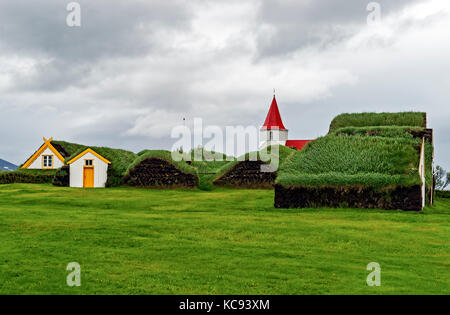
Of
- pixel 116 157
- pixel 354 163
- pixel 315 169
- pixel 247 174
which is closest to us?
pixel 354 163

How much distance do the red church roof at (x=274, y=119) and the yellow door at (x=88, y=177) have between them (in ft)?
232

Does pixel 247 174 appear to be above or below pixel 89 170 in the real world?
below

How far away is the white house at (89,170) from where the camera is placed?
45688 mm

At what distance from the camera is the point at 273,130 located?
11112 cm

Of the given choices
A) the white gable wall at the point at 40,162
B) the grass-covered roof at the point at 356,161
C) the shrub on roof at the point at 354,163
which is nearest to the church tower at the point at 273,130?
the white gable wall at the point at 40,162

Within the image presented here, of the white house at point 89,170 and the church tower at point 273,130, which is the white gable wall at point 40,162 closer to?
the white house at point 89,170

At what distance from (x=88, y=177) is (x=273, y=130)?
2769 inches

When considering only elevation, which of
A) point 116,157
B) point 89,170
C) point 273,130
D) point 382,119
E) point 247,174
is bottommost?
point 247,174

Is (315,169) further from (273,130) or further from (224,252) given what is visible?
(273,130)

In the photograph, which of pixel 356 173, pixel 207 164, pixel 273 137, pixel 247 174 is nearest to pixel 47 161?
pixel 207 164

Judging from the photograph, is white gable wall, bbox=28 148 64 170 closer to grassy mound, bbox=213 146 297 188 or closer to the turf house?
the turf house

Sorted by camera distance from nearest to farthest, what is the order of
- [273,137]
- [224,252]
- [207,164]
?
[224,252] → [207,164] → [273,137]

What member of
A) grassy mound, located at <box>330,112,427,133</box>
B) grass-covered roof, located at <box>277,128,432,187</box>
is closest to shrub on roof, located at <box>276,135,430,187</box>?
grass-covered roof, located at <box>277,128,432,187</box>
